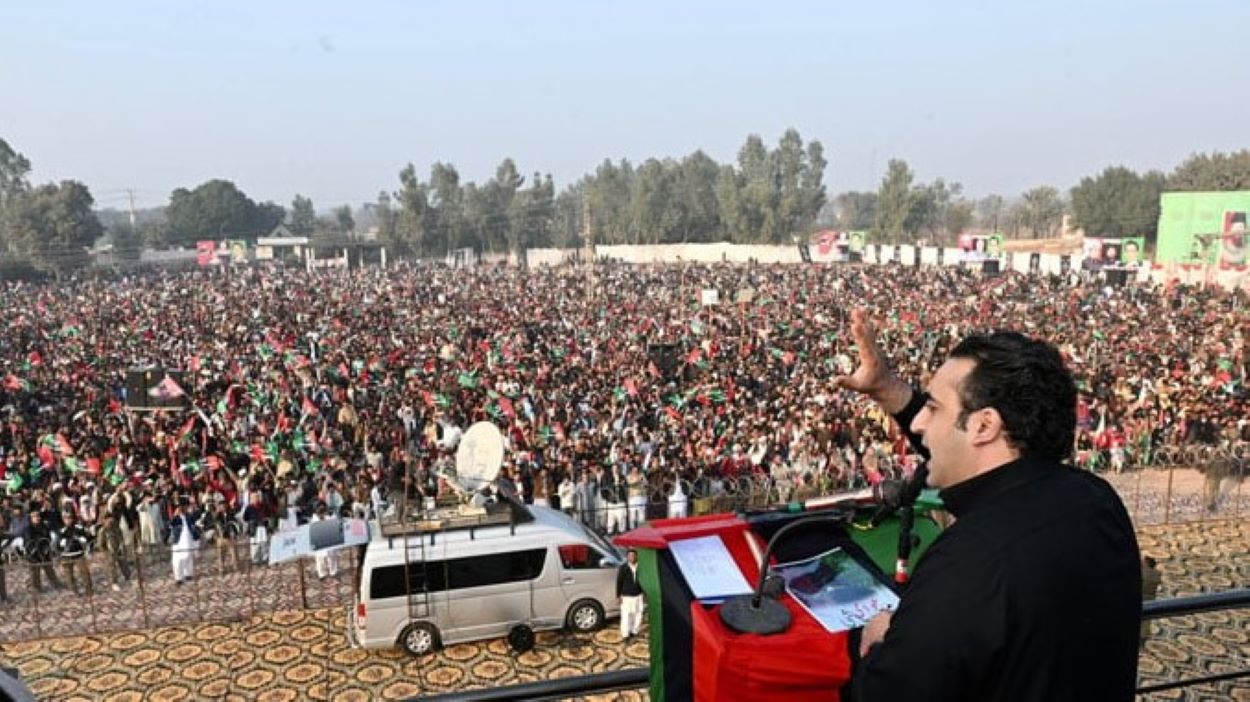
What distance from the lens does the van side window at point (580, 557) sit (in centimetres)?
901

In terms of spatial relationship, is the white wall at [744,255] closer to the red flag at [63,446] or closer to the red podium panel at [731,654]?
the red flag at [63,446]

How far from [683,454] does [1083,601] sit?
1278cm

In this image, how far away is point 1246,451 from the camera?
1379cm

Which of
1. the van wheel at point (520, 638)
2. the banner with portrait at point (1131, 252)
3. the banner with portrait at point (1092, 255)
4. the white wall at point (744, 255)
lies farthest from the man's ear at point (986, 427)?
the banner with portrait at point (1131, 252)

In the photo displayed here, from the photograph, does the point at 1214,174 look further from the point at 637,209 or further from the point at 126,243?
the point at 126,243

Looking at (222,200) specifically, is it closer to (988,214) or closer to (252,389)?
(252,389)

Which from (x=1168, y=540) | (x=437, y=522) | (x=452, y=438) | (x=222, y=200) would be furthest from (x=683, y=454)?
(x=222, y=200)

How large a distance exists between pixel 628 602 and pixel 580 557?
71 cm

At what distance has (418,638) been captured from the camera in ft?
28.6

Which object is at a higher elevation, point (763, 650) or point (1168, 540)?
point (763, 650)

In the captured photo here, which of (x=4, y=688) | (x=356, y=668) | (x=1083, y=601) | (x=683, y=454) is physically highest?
(x=1083, y=601)

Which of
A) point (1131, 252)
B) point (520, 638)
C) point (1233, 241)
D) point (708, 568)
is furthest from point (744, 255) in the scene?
point (708, 568)

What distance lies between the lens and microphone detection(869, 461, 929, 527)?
160 centimetres

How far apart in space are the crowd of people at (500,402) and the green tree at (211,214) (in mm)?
52095
